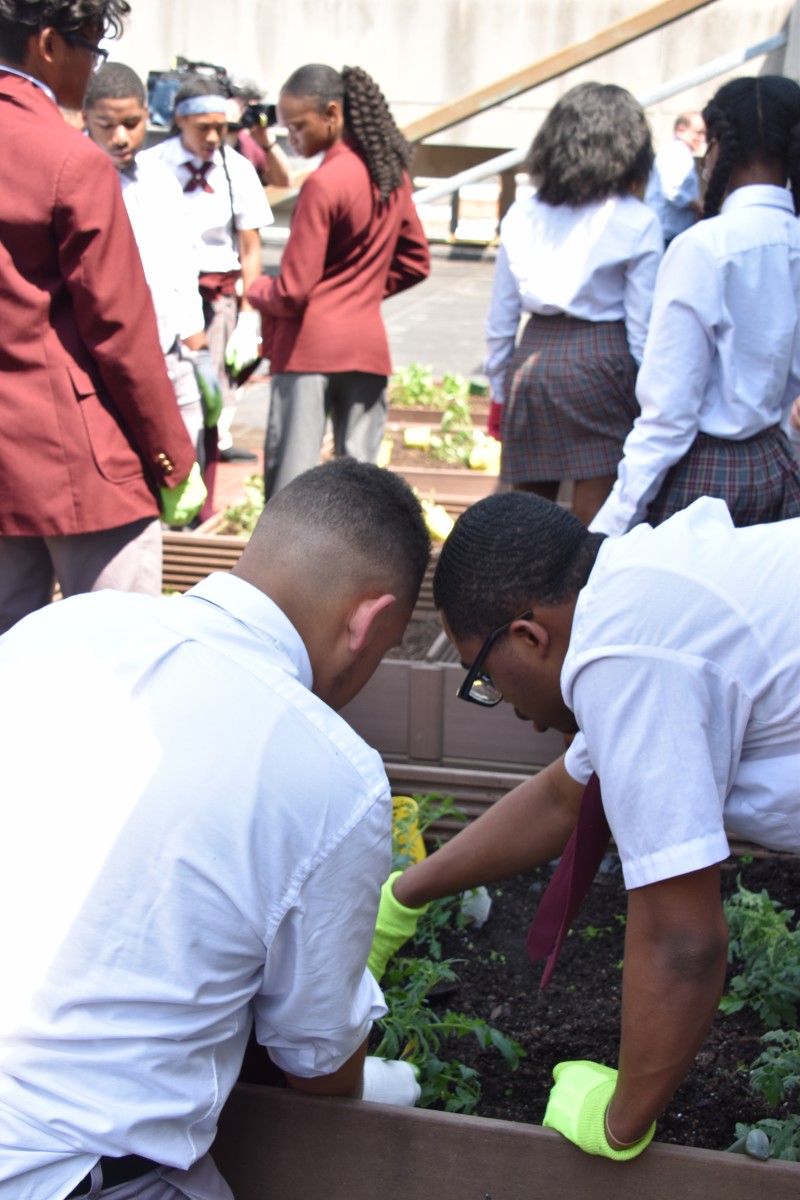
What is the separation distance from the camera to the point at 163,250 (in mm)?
3943

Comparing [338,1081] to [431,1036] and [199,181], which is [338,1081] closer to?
[431,1036]

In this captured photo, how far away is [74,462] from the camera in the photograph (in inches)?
113

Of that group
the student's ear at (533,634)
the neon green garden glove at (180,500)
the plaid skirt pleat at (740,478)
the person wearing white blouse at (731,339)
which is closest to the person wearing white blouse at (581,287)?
the person wearing white blouse at (731,339)

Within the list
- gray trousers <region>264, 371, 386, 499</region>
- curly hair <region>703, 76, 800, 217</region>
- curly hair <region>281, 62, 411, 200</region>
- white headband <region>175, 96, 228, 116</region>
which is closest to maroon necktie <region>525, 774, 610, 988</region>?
curly hair <region>703, 76, 800, 217</region>

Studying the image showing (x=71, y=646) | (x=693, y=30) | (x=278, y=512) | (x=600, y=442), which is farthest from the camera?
(x=693, y=30)

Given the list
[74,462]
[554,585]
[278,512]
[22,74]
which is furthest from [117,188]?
[554,585]

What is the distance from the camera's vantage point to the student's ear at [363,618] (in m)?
1.59

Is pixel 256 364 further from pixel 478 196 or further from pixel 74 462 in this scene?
pixel 478 196

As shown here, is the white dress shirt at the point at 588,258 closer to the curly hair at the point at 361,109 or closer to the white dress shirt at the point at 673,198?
the curly hair at the point at 361,109

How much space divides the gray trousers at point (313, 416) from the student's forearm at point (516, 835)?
94.3 inches

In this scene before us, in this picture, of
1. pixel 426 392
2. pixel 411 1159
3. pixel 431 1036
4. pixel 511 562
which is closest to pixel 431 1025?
pixel 431 1036

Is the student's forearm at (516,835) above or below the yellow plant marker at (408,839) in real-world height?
above

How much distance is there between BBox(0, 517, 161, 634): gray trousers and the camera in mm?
3008

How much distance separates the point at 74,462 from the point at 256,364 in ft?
8.42
